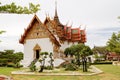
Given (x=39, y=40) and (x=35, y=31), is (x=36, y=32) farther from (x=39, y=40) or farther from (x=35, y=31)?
(x=39, y=40)

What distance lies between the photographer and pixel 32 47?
38188 millimetres

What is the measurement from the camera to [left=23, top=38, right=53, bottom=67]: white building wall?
36.8 meters

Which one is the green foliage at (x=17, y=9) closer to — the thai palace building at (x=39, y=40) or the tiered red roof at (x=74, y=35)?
the thai palace building at (x=39, y=40)

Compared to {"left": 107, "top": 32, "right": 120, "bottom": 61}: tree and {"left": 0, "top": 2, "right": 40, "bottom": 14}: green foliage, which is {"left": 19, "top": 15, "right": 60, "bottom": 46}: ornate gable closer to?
{"left": 107, "top": 32, "right": 120, "bottom": 61}: tree

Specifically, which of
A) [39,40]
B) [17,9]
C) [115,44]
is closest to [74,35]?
[39,40]

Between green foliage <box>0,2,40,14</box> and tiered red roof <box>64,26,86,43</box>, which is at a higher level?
tiered red roof <box>64,26,86,43</box>

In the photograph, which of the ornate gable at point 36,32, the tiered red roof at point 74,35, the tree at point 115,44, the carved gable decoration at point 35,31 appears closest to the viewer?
the tree at point 115,44

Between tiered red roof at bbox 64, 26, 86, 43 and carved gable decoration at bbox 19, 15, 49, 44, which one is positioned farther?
tiered red roof at bbox 64, 26, 86, 43

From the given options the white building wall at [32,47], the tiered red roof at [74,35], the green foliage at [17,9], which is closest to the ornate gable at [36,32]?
the white building wall at [32,47]

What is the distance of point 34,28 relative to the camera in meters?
37.7

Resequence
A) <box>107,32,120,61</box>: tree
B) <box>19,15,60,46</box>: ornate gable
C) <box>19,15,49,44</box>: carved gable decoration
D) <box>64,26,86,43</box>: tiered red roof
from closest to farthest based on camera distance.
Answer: <box>107,32,120,61</box>: tree
<box>19,15,60,46</box>: ornate gable
<box>19,15,49,44</box>: carved gable decoration
<box>64,26,86,43</box>: tiered red roof

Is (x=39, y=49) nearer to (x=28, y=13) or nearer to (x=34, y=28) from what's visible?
(x=34, y=28)

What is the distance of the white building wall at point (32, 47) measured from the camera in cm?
3681

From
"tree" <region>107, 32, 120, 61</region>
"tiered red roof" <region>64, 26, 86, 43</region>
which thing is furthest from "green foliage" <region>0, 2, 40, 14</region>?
"tiered red roof" <region>64, 26, 86, 43</region>
